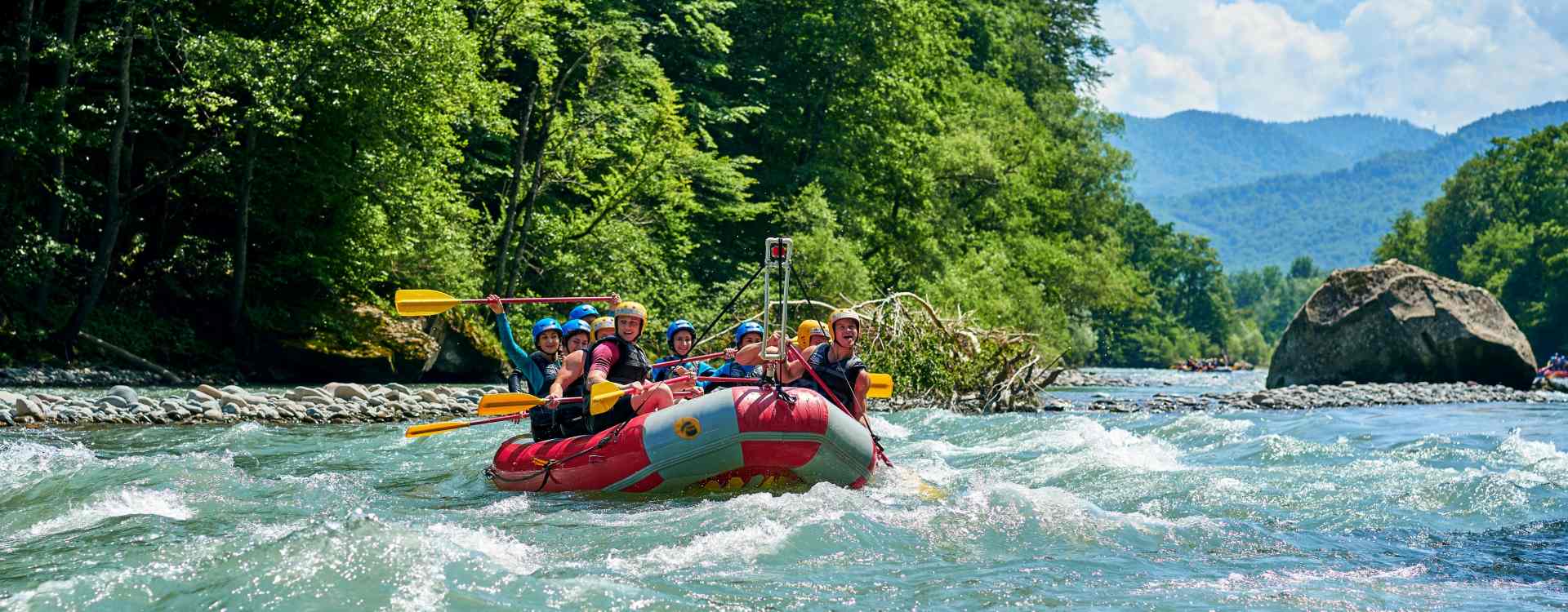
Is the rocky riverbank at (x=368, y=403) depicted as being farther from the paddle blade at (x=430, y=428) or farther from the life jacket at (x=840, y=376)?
the life jacket at (x=840, y=376)

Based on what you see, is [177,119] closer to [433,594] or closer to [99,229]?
[99,229]

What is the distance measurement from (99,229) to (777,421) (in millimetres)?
16546

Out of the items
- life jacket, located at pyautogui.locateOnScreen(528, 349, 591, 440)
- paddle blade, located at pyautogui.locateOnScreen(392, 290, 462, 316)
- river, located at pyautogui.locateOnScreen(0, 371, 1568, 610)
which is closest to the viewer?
river, located at pyautogui.locateOnScreen(0, 371, 1568, 610)

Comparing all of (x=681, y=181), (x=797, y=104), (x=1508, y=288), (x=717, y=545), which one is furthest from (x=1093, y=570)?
(x=1508, y=288)

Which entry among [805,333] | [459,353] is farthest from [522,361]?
[459,353]

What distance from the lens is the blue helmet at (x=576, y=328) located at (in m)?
11.4

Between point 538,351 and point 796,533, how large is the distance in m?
4.82

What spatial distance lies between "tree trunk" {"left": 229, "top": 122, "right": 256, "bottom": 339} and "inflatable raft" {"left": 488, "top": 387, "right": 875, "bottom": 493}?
14021mm

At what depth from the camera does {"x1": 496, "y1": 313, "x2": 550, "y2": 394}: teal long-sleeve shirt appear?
11.8 meters

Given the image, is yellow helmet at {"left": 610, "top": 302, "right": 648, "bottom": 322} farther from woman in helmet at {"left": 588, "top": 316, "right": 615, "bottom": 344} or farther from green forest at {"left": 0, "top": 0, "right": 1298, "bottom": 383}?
green forest at {"left": 0, "top": 0, "right": 1298, "bottom": 383}

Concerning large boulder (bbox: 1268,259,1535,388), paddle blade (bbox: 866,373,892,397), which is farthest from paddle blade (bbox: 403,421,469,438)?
large boulder (bbox: 1268,259,1535,388)

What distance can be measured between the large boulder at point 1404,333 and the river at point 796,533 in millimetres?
14243

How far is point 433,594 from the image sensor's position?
19.6ft

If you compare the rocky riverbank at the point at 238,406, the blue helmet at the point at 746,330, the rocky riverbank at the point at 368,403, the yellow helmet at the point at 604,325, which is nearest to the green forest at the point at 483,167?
the blue helmet at the point at 746,330
